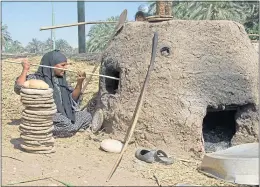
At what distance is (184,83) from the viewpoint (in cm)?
603

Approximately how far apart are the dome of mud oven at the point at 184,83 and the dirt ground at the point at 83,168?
409mm

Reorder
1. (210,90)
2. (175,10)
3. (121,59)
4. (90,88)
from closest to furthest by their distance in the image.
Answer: (210,90) < (121,59) < (90,88) < (175,10)

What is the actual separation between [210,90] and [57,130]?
2.44 metres

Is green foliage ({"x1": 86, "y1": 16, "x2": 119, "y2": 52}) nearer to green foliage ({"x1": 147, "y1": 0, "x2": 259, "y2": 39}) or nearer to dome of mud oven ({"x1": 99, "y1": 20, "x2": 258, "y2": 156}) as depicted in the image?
green foliage ({"x1": 147, "y1": 0, "x2": 259, "y2": 39})

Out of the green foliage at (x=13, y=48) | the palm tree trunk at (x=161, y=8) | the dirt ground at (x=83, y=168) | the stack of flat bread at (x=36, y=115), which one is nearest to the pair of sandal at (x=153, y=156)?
the dirt ground at (x=83, y=168)

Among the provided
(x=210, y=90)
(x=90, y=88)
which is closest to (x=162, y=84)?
(x=210, y=90)

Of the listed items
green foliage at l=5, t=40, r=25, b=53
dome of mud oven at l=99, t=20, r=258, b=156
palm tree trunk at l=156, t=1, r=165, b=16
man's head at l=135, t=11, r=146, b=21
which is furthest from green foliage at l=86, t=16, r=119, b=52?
dome of mud oven at l=99, t=20, r=258, b=156

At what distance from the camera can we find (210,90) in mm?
6031

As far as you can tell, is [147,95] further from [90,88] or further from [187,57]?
[90,88]

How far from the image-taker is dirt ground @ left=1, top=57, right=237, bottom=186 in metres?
4.75

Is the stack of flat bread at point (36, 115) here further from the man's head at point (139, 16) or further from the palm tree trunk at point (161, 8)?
the palm tree trunk at point (161, 8)

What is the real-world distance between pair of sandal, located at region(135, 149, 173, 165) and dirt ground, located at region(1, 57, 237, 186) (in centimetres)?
8

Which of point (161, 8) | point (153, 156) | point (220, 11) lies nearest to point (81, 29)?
point (161, 8)

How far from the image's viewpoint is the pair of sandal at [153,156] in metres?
5.49
